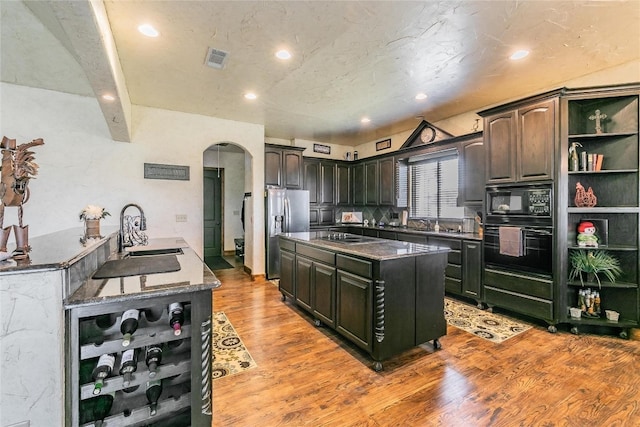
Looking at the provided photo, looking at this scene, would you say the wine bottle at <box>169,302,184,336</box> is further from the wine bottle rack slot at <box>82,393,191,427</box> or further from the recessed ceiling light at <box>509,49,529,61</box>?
the recessed ceiling light at <box>509,49,529,61</box>

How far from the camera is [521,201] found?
131 inches

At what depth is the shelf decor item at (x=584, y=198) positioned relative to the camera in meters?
2.99

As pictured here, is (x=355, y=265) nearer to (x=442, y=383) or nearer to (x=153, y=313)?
(x=442, y=383)

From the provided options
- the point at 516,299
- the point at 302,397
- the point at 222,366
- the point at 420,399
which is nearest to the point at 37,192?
the point at 222,366

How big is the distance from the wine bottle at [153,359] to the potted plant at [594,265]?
3.88 m

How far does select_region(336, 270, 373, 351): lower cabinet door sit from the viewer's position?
2.36 metres

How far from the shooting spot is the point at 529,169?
10.5 ft

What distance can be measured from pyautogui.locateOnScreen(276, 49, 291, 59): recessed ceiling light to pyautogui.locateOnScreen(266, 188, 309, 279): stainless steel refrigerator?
2.64m

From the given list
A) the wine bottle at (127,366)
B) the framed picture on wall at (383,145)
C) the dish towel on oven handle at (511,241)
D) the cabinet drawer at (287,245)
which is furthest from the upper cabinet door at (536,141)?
the wine bottle at (127,366)

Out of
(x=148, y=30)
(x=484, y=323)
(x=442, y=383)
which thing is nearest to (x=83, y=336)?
(x=442, y=383)

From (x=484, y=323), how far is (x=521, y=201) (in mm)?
1478

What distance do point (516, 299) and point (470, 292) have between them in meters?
0.56

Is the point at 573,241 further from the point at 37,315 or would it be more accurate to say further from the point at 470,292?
the point at 37,315

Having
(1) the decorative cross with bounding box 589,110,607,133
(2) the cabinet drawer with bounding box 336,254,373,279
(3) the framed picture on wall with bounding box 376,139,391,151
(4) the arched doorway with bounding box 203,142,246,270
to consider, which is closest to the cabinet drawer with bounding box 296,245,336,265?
(2) the cabinet drawer with bounding box 336,254,373,279
